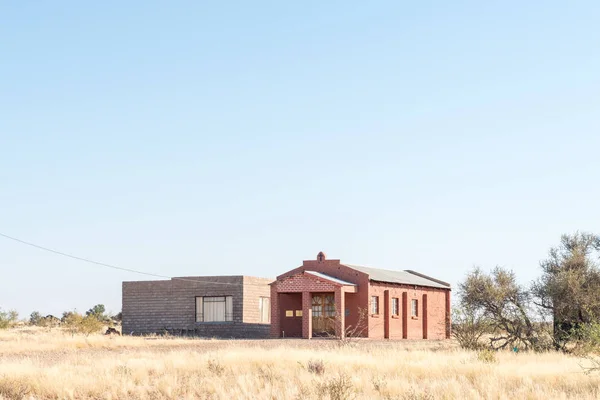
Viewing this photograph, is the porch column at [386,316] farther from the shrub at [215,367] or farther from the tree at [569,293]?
the shrub at [215,367]

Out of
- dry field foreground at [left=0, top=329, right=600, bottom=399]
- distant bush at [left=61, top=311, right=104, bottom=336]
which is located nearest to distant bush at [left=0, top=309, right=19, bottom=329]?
distant bush at [left=61, top=311, right=104, bottom=336]

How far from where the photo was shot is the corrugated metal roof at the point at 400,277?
137 ft

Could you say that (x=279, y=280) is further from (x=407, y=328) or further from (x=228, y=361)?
(x=228, y=361)

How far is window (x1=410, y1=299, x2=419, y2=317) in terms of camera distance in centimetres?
4516

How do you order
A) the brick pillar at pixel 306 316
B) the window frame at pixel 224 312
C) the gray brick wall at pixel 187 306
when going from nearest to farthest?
the brick pillar at pixel 306 316, the gray brick wall at pixel 187 306, the window frame at pixel 224 312

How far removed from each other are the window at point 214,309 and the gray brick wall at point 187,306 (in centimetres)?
25

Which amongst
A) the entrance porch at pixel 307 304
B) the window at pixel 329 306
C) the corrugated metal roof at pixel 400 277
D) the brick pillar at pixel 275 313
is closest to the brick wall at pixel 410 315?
the corrugated metal roof at pixel 400 277

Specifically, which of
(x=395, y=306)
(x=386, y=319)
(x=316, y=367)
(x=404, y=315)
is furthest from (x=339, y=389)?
(x=404, y=315)

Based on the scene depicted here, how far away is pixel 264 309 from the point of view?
46.8 metres

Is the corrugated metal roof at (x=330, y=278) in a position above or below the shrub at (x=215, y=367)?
above

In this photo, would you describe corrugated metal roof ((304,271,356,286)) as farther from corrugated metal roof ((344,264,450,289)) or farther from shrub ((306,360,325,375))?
shrub ((306,360,325,375))

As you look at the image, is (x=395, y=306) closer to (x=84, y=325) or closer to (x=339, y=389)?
(x=84, y=325)

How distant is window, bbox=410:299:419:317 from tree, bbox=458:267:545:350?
45.2 ft

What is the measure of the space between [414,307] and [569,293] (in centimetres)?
1686
